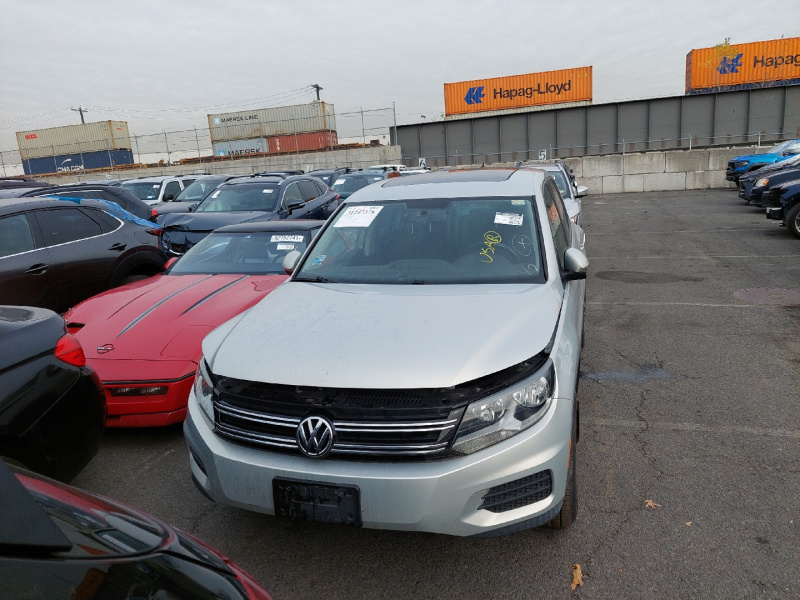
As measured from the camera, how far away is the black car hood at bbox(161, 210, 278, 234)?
9.42m

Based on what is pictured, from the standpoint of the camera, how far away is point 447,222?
4113 mm

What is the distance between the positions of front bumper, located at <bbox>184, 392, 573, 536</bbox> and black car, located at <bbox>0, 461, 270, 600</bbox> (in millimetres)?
786

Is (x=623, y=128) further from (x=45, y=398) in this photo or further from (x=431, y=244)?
(x=45, y=398)

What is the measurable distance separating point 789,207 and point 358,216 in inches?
451

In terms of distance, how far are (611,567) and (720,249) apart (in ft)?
33.8

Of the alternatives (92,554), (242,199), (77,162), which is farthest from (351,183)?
(77,162)

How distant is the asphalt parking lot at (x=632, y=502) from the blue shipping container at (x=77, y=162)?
1730 inches

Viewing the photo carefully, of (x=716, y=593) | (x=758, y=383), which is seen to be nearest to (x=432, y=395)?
(x=716, y=593)

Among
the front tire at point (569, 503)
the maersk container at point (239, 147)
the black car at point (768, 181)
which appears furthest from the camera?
the maersk container at point (239, 147)

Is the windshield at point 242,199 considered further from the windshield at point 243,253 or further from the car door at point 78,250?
the windshield at point 243,253

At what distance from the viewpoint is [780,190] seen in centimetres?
1250

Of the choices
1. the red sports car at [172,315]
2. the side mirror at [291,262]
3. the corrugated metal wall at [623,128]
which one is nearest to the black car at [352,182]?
the red sports car at [172,315]

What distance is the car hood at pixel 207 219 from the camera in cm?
944

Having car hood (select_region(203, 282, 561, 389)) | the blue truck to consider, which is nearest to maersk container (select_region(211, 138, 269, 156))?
the blue truck
